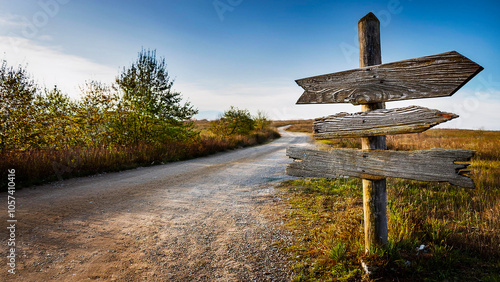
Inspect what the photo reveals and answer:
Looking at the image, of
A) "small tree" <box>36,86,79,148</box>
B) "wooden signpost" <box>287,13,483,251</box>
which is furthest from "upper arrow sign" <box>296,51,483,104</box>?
"small tree" <box>36,86,79,148</box>

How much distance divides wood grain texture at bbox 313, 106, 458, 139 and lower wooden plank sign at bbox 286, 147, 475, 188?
26cm

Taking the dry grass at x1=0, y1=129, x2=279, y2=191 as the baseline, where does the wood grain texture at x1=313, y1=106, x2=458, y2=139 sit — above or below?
above

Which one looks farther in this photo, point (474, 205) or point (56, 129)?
point (56, 129)

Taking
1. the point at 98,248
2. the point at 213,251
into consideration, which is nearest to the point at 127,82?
the point at 98,248

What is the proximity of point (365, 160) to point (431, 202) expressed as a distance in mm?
3702

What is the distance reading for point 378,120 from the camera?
253 cm

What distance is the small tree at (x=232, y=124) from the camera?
22.3 meters

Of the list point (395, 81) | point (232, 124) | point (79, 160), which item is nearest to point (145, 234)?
point (395, 81)

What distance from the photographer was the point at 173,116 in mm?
13641

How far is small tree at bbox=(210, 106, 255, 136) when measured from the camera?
2227 centimetres

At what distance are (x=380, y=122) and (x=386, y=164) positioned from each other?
48cm

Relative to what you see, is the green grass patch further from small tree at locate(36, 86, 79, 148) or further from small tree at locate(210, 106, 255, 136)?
small tree at locate(210, 106, 255, 136)

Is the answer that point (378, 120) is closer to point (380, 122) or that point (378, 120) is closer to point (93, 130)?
point (380, 122)

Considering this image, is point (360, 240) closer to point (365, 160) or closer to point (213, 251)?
point (365, 160)
